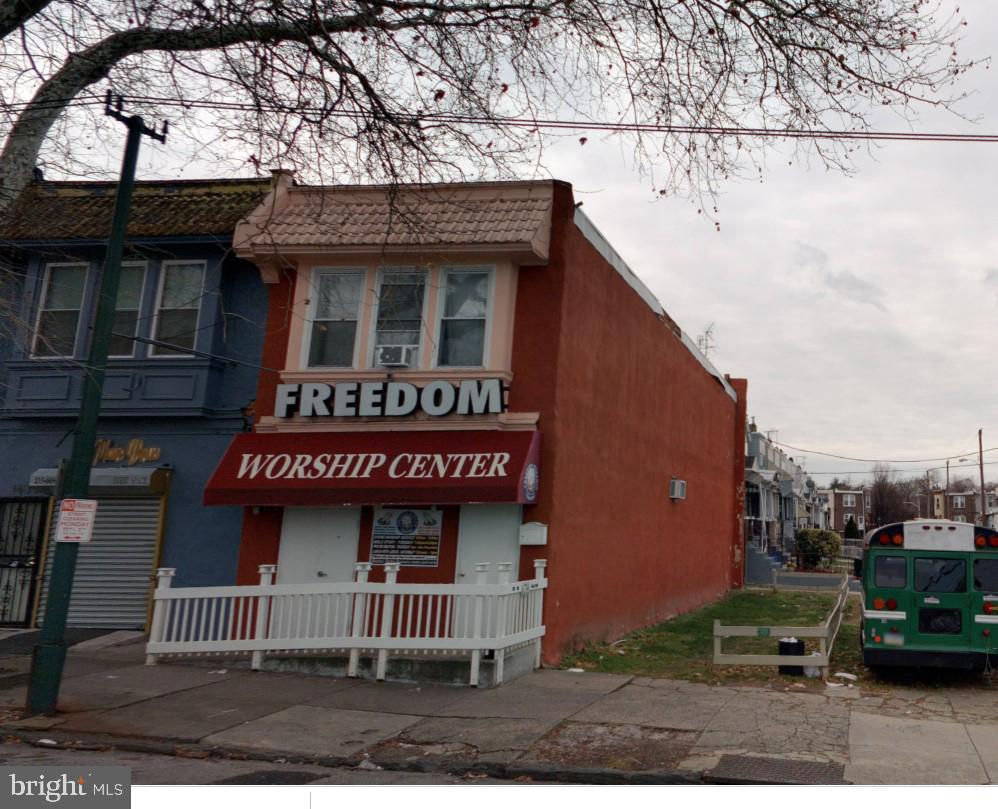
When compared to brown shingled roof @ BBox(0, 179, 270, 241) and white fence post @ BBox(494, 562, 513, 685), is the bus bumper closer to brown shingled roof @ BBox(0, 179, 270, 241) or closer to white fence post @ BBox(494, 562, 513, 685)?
white fence post @ BBox(494, 562, 513, 685)

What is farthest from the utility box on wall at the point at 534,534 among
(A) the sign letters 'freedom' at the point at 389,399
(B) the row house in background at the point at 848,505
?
(B) the row house in background at the point at 848,505

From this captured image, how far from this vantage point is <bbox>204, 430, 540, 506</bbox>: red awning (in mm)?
12656

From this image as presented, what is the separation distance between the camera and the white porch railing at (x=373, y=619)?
1137 centimetres

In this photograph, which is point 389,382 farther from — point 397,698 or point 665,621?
point 665,621

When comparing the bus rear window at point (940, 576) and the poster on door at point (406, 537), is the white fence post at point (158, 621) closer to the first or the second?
the poster on door at point (406, 537)

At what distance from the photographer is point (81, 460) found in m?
10.1

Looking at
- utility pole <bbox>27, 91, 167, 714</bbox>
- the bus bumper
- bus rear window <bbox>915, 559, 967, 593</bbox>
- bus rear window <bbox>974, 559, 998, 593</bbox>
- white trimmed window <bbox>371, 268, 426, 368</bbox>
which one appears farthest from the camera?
white trimmed window <bbox>371, 268, 426, 368</bbox>

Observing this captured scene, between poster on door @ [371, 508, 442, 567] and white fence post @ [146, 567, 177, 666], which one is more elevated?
poster on door @ [371, 508, 442, 567]

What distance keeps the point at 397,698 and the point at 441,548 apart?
3.03 m

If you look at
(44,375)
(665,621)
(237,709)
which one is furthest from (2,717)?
(665,621)

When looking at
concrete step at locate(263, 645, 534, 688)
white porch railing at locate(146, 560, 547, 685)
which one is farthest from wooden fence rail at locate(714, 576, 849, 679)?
concrete step at locate(263, 645, 534, 688)

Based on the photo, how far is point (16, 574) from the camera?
15.5 meters

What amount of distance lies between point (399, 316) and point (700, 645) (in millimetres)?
7349

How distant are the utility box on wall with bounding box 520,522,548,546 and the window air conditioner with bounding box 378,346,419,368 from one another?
117 inches
